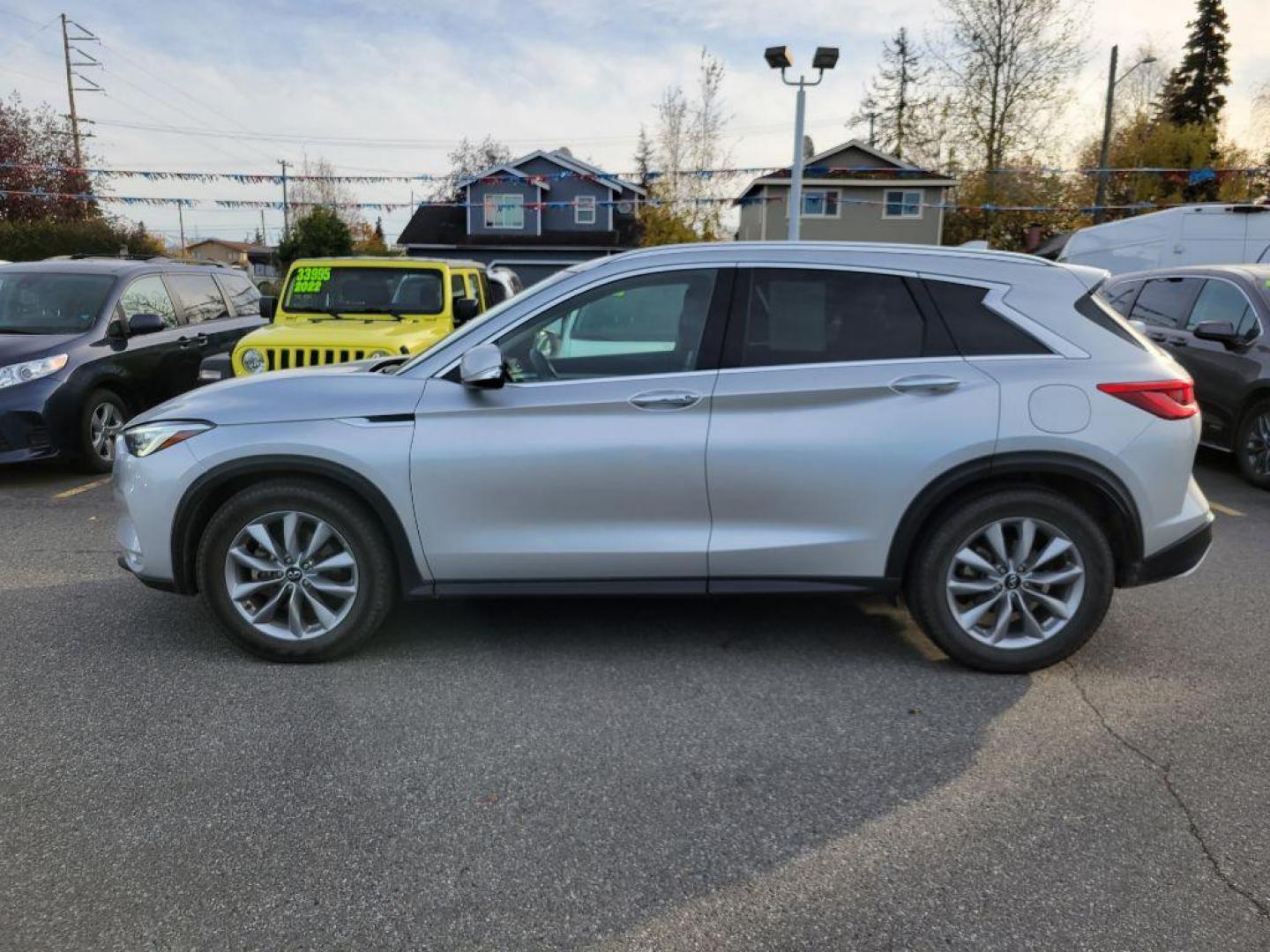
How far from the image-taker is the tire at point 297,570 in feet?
12.9

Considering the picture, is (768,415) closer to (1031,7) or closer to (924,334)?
(924,334)

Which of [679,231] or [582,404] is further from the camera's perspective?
[679,231]

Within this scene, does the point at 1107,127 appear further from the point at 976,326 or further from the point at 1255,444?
the point at 976,326

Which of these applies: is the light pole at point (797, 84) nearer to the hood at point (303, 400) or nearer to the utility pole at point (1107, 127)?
the hood at point (303, 400)

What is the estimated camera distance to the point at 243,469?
393 cm

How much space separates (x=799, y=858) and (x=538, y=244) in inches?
1566

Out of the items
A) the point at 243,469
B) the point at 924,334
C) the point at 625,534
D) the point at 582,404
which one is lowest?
the point at 625,534

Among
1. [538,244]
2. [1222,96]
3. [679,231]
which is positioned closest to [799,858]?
[679,231]

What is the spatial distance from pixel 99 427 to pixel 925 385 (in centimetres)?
695

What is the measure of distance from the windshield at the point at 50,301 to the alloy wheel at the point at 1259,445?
971 cm

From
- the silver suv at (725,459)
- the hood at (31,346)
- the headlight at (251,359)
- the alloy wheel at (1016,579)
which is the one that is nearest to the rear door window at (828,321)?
the silver suv at (725,459)

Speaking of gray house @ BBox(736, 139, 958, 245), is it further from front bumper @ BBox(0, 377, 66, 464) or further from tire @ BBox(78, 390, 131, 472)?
front bumper @ BBox(0, 377, 66, 464)

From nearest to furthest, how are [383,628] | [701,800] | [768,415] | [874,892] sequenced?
[874,892]
[701,800]
[768,415]
[383,628]

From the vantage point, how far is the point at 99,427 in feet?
26.1
